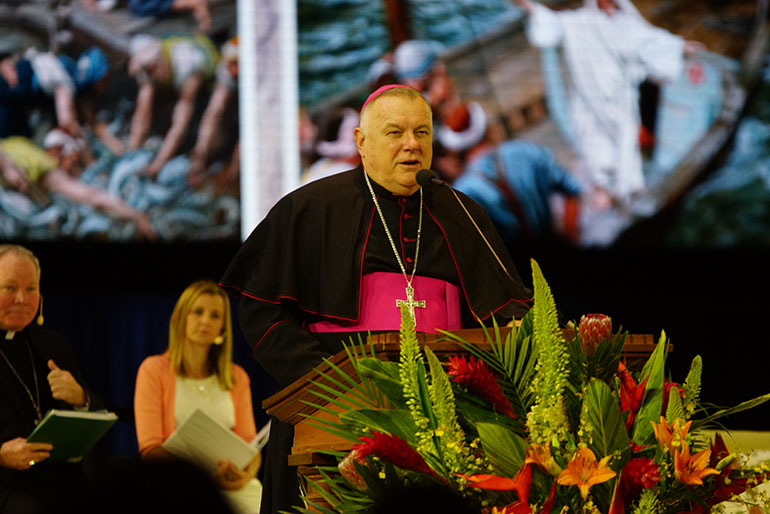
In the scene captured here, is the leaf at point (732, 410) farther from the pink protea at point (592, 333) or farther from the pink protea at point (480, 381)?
the pink protea at point (480, 381)

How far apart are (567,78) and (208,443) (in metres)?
3.58

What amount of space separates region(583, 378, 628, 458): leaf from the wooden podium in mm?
382

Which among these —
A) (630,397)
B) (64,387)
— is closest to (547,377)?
(630,397)

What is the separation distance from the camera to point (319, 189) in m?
3.39

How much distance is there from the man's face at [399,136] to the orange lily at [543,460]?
1419mm

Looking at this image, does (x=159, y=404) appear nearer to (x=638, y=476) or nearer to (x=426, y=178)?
(x=426, y=178)

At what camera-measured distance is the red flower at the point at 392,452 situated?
6.71 ft

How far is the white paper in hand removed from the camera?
4922mm

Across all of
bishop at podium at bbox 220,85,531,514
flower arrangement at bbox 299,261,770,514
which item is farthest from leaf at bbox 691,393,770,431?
bishop at podium at bbox 220,85,531,514

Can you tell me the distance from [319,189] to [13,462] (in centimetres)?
171

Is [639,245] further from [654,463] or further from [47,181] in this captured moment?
[654,463]

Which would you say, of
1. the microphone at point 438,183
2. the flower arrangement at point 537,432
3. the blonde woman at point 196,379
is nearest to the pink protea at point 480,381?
the flower arrangement at point 537,432

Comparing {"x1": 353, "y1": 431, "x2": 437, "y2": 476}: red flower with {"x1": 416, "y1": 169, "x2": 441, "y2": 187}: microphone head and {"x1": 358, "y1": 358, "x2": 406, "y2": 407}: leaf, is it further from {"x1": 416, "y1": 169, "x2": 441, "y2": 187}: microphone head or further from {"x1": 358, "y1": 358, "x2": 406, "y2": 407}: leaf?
{"x1": 416, "y1": 169, "x2": 441, "y2": 187}: microphone head

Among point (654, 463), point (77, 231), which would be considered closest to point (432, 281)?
point (654, 463)
